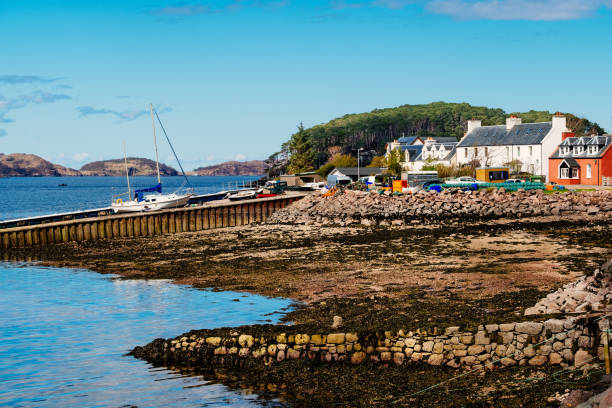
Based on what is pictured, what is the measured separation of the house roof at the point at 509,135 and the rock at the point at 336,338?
245 feet

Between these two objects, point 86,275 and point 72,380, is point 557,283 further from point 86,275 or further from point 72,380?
point 86,275

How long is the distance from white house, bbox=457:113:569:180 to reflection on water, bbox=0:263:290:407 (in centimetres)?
6608

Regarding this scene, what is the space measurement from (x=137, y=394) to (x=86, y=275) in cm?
2051

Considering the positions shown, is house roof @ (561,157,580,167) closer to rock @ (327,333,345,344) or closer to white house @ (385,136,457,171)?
white house @ (385,136,457,171)

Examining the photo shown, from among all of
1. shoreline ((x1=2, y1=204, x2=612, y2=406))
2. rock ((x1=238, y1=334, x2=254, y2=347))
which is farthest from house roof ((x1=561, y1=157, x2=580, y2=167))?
rock ((x1=238, y1=334, x2=254, y2=347))

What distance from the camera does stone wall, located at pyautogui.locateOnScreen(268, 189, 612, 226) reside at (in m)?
51.2

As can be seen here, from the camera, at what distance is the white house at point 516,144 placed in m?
83.4

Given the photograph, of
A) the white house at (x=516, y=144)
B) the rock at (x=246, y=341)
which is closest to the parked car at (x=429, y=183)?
the white house at (x=516, y=144)

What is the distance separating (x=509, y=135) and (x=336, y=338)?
264 feet

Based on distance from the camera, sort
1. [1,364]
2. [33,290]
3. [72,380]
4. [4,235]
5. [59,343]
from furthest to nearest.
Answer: [4,235], [33,290], [59,343], [1,364], [72,380]

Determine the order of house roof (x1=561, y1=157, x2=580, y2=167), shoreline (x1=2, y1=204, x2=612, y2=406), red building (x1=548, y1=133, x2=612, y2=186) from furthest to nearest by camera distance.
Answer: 1. house roof (x1=561, y1=157, x2=580, y2=167)
2. red building (x1=548, y1=133, x2=612, y2=186)
3. shoreline (x1=2, y1=204, x2=612, y2=406)

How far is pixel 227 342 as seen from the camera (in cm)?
1688

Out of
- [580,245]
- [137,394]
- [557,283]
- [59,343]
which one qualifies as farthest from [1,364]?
[580,245]

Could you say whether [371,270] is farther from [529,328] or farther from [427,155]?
[427,155]
